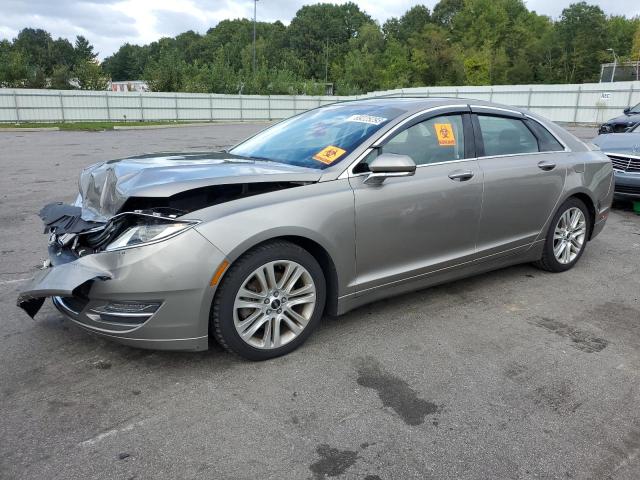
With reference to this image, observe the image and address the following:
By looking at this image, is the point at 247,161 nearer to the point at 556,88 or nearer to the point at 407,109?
the point at 407,109

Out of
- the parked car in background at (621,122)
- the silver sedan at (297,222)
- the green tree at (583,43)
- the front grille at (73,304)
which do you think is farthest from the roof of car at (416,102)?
the green tree at (583,43)

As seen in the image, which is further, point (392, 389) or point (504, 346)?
point (504, 346)

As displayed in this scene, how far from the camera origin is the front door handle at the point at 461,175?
155 inches

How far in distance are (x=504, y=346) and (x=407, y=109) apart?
180 cm

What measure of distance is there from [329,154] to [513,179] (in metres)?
1.66

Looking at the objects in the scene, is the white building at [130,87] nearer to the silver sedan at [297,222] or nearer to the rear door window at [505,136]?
the rear door window at [505,136]

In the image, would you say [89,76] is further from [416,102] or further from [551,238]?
[551,238]

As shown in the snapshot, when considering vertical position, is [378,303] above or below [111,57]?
below

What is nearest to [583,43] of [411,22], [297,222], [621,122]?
[411,22]

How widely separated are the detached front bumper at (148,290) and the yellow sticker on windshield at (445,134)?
2.00m

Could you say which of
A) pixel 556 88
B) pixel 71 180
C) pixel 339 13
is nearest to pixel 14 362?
pixel 71 180

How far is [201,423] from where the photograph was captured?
264 cm

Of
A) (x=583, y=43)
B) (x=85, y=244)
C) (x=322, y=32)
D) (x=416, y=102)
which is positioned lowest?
(x=85, y=244)

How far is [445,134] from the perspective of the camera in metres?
4.04
